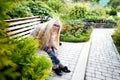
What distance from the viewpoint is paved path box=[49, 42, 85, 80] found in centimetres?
450

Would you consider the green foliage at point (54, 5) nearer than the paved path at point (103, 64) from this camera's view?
No

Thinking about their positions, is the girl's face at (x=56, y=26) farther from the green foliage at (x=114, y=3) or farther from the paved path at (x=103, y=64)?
the green foliage at (x=114, y=3)

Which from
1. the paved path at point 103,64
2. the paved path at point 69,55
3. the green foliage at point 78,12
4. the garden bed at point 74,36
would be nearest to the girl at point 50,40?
the paved path at point 69,55

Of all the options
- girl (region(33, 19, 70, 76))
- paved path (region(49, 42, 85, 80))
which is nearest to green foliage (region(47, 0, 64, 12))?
paved path (region(49, 42, 85, 80))

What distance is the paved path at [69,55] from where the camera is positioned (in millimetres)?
4504

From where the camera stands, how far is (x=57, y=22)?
473 centimetres

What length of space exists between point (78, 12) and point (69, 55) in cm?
1043

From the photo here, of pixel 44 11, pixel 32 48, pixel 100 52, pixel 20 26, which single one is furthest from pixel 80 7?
pixel 32 48

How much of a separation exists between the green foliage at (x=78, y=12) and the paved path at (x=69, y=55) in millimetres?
8442

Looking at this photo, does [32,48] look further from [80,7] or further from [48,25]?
[80,7]

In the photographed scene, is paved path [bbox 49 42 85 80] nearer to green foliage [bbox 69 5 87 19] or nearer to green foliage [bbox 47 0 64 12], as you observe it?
green foliage [bbox 47 0 64 12]

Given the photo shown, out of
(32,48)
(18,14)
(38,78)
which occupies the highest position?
(18,14)

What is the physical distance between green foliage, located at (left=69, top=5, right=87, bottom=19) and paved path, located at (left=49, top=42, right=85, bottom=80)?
8.44 m

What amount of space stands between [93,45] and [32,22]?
129 inches
